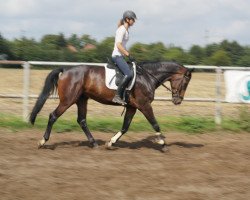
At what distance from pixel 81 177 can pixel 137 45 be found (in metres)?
46.5

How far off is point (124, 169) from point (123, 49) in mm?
2649

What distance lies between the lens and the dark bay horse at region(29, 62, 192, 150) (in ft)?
31.5

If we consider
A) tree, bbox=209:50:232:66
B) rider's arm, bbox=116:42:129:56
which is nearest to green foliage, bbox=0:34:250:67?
tree, bbox=209:50:232:66

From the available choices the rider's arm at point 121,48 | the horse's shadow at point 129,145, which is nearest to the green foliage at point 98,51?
the horse's shadow at point 129,145

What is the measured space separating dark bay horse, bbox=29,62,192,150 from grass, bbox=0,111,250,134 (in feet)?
6.33

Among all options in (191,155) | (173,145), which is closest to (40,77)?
(173,145)

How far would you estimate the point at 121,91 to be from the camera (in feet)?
31.3

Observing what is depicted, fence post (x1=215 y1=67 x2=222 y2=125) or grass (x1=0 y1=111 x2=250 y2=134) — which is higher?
fence post (x1=215 y1=67 x2=222 y2=125)

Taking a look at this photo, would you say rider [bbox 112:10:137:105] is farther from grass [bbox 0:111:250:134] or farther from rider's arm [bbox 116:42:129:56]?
grass [bbox 0:111:250:134]

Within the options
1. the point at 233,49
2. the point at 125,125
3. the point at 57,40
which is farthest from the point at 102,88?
the point at 233,49

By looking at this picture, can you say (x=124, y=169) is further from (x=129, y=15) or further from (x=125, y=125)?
(x=129, y=15)

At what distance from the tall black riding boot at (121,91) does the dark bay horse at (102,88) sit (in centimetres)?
16

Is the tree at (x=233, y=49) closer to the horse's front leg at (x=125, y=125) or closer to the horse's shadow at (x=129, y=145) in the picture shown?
the horse's shadow at (x=129, y=145)

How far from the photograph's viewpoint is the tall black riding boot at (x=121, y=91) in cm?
943
